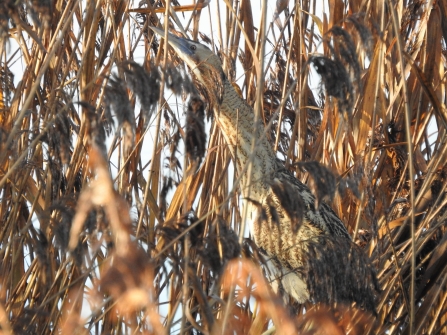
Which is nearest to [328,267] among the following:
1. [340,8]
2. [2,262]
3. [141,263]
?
[141,263]

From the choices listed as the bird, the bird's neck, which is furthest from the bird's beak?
the bird's neck

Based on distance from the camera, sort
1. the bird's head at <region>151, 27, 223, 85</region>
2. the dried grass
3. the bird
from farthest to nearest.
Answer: the bird's head at <region>151, 27, 223, 85</region>, the bird, the dried grass

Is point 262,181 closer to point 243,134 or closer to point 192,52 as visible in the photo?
point 243,134

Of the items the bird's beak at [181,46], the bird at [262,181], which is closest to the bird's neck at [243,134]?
the bird at [262,181]

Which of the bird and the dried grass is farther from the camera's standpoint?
Answer: the bird

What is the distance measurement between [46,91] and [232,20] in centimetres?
64

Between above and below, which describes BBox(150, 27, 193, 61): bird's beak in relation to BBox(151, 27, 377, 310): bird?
above

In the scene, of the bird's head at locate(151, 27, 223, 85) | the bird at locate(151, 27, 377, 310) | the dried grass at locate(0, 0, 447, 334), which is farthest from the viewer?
the bird's head at locate(151, 27, 223, 85)

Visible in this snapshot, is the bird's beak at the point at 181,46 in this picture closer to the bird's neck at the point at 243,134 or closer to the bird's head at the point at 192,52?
the bird's head at the point at 192,52

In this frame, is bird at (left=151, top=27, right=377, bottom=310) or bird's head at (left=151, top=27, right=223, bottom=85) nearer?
bird at (left=151, top=27, right=377, bottom=310)

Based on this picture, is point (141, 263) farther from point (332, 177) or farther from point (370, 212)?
point (370, 212)

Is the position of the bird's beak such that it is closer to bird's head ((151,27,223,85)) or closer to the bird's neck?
bird's head ((151,27,223,85))

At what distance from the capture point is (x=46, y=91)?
2.19 metres

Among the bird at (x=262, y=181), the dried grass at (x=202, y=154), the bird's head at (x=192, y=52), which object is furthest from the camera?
the bird's head at (x=192, y=52)
